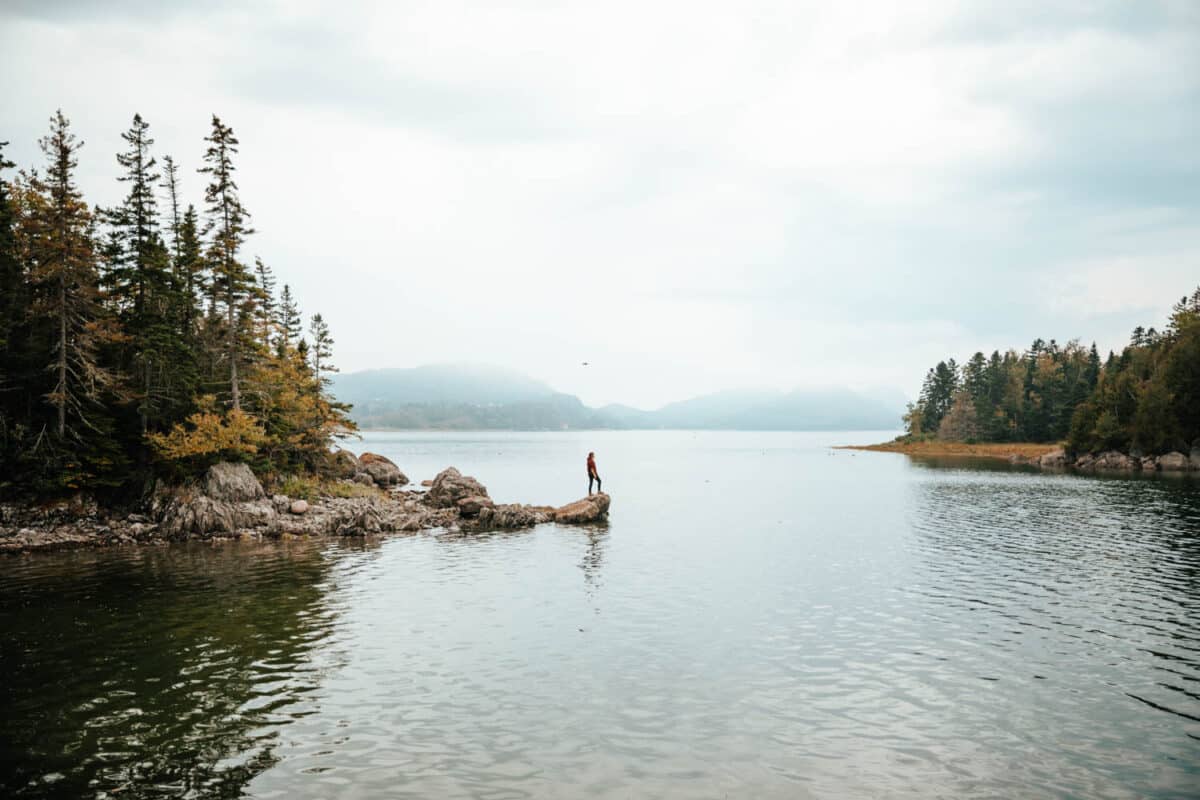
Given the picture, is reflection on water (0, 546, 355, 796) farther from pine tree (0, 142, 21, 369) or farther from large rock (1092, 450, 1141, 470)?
large rock (1092, 450, 1141, 470)

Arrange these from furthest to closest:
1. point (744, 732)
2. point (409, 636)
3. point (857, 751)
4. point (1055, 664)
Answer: point (409, 636)
point (1055, 664)
point (744, 732)
point (857, 751)

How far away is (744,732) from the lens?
1579cm

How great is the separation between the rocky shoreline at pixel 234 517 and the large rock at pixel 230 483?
0.07m

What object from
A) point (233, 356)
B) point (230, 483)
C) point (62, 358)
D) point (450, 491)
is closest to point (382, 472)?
point (450, 491)

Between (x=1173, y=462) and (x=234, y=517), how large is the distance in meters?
135

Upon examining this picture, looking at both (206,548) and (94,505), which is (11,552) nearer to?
(94,505)

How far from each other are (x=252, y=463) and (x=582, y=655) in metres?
45.6

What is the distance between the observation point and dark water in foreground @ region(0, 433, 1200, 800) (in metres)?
13.8

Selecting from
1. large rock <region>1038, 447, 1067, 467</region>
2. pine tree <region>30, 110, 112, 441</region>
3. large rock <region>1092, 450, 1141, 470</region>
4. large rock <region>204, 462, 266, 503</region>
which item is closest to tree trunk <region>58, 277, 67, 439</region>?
pine tree <region>30, 110, 112, 441</region>

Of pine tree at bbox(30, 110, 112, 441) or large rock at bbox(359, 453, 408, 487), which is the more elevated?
pine tree at bbox(30, 110, 112, 441)

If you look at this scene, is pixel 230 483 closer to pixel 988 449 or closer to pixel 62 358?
pixel 62 358

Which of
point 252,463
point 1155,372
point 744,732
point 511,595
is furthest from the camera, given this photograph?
point 1155,372

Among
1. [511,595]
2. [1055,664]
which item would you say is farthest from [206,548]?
[1055,664]

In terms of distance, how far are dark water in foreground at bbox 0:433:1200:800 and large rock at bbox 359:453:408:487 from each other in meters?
42.1
